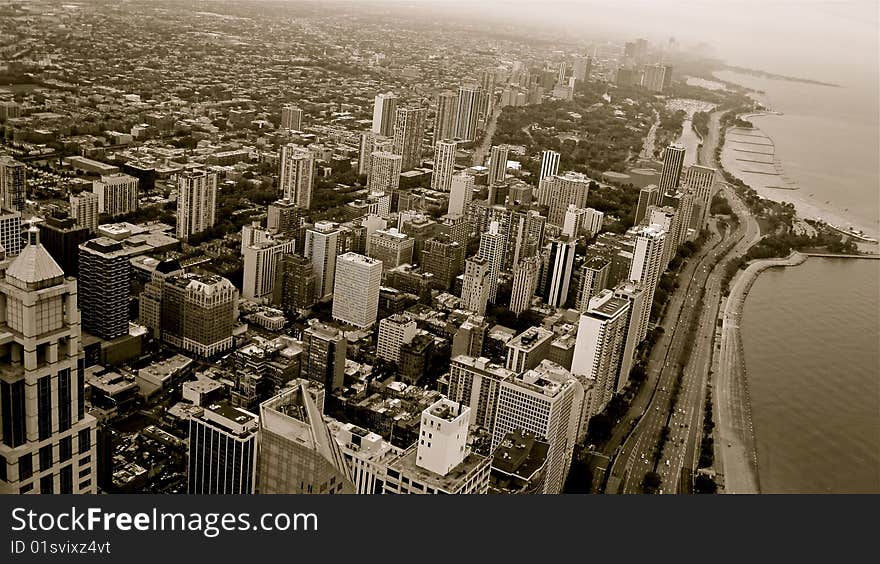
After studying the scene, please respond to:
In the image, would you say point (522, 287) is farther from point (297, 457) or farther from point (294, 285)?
point (297, 457)

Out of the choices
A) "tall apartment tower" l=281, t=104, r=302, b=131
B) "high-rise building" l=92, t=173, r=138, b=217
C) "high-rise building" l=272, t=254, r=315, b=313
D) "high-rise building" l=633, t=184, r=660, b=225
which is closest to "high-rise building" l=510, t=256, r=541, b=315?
"high-rise building" l=272, t=254, r=315, b=313

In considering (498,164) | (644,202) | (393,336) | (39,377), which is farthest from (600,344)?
(498,164)

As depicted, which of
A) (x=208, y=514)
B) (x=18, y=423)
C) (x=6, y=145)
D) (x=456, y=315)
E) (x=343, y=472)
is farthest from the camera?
(x=6, y=145)

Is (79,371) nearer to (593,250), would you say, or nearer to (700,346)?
(700,346)

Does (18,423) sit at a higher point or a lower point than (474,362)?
higher

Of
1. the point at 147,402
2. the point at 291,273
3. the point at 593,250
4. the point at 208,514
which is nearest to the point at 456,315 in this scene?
the point at 291,273

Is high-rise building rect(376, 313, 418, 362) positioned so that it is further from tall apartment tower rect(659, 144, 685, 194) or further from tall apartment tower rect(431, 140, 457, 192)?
tall apartment tower rect(659, 144, 685, 194)
